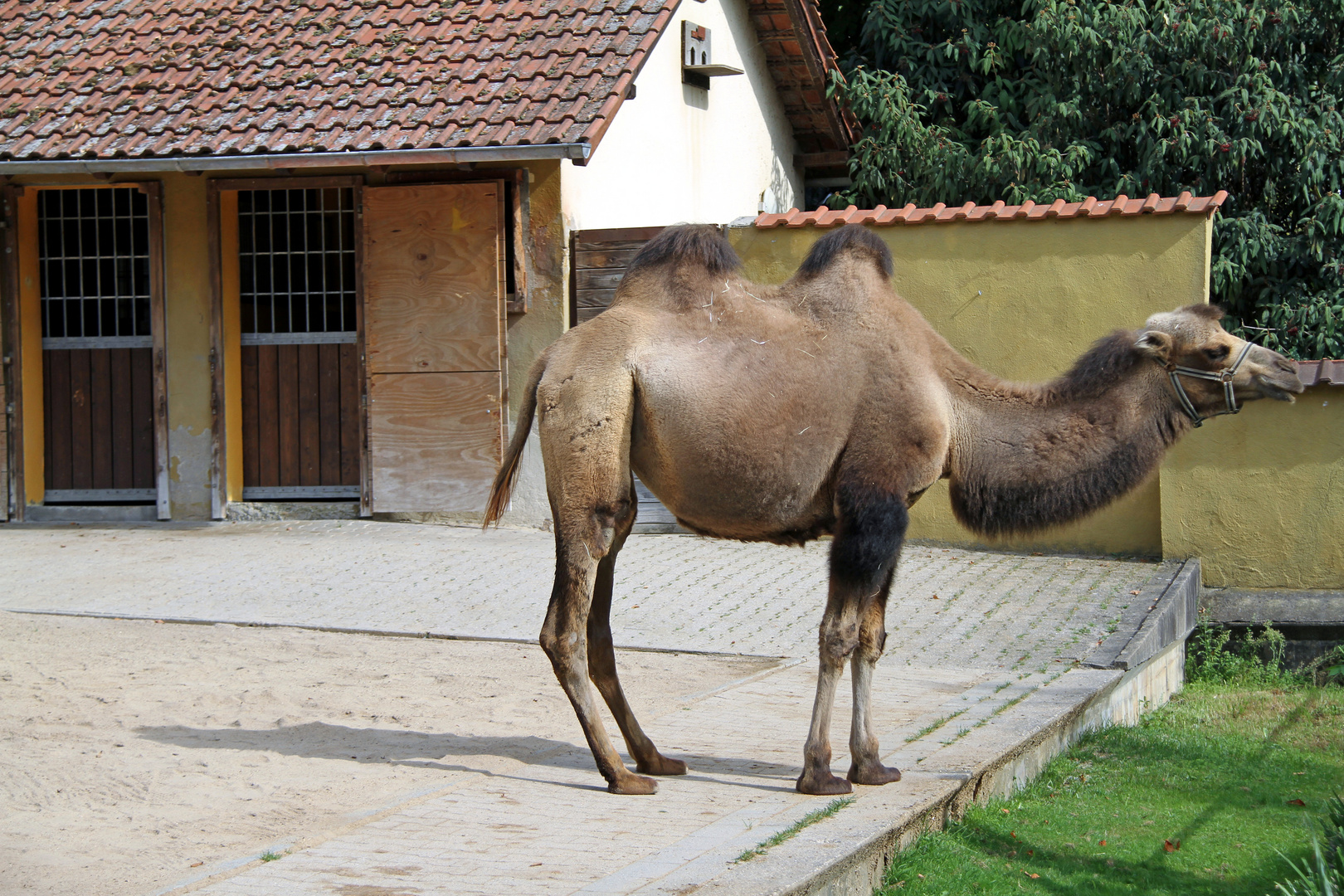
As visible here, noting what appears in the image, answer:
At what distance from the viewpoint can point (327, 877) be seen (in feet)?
13.8

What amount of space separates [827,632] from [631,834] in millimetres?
1117

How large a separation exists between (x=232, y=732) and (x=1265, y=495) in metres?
7.56

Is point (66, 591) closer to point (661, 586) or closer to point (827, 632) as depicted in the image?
point (661, 586)

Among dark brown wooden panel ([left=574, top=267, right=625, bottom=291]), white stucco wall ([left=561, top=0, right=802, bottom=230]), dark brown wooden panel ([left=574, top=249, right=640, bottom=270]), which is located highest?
white stucco wall ([left=561, top=0, right=802, bottom=230])

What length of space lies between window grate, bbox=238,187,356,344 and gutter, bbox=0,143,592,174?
2.79 ft

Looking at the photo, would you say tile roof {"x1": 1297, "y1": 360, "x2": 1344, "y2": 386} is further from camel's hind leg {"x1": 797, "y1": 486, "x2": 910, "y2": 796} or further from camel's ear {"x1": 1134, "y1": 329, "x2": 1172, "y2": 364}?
camel's hind leg {"x1": 797, "y1": 486, "x2": 910, "y2": 796}

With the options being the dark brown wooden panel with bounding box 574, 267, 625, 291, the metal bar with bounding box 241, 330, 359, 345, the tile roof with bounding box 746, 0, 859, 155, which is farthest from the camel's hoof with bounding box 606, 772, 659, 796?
the tile roof with bounding box 746, 0, 859, 155

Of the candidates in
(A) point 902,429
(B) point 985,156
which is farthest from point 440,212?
(A) point 902,429

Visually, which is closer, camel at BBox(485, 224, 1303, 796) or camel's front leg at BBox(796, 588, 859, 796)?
camel's front leg at BBox(796, 588, 859, 796)

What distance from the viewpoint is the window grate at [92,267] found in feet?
41.5

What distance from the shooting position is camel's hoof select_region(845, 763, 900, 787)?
5.31 meters

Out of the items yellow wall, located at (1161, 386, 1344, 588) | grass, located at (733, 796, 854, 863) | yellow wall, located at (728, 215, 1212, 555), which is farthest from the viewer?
yellow wall, located at (728, 215, 1212, 555)

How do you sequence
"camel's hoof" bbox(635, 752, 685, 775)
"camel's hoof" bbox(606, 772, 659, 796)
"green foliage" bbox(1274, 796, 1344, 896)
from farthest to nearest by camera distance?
"camel's hoof" bbox(635, 752, 685, 775), "camel's hoof" bbox(606, 772, 659, 796), "green foliage" bbox(1274, 796, 1344, 896)

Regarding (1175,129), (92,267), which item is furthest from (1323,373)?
(92,267)
